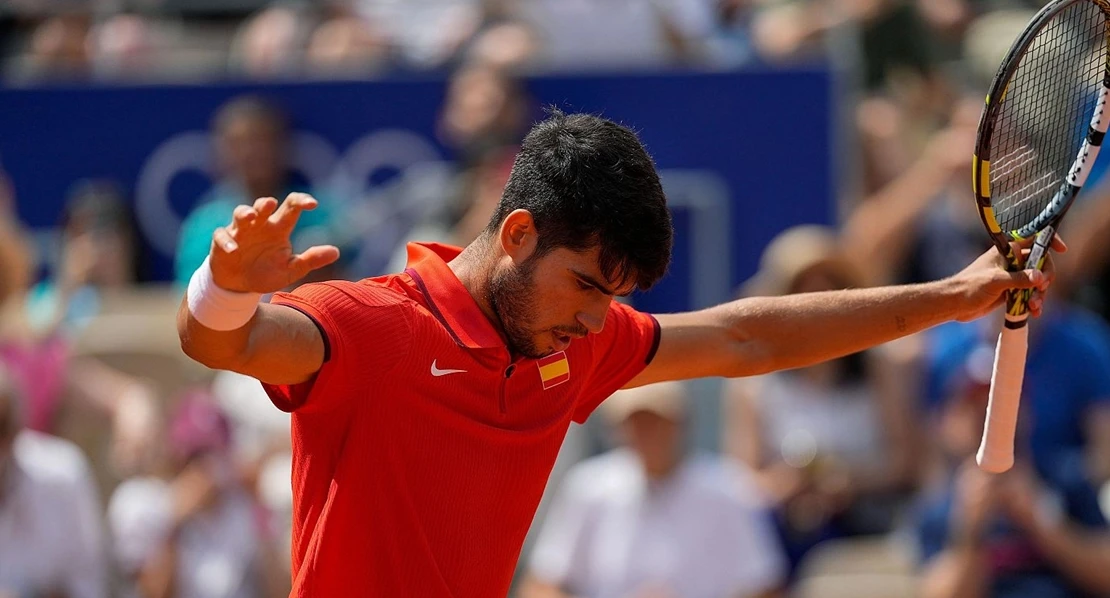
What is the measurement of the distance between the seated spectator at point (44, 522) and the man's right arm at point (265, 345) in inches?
157

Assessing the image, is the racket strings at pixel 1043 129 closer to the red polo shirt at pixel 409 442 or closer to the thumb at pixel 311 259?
the red polo shirt at pixel 409 442

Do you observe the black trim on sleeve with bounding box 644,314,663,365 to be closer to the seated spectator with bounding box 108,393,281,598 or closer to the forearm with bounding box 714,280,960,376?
the forearm with bounding box 714,280,960,376

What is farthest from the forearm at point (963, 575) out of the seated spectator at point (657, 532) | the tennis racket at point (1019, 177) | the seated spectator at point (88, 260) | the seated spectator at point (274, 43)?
the seated spectator at point (274, 43)

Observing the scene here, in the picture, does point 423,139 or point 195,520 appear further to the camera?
point 423,139

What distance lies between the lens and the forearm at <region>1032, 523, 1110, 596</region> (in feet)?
20.5

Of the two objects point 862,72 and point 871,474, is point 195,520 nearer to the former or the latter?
point 871,474

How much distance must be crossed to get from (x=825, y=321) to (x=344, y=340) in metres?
1.30

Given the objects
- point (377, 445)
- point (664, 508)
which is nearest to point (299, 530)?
point (377, 445)

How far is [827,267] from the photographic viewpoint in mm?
7289

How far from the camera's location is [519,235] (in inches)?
131

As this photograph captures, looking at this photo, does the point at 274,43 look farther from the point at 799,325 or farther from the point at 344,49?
the point at 799,325

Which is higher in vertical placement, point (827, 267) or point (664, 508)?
point (827, 267)

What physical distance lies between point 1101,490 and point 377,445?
4.57 m

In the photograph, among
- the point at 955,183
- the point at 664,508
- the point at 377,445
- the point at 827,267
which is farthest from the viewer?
the point at 955,183
